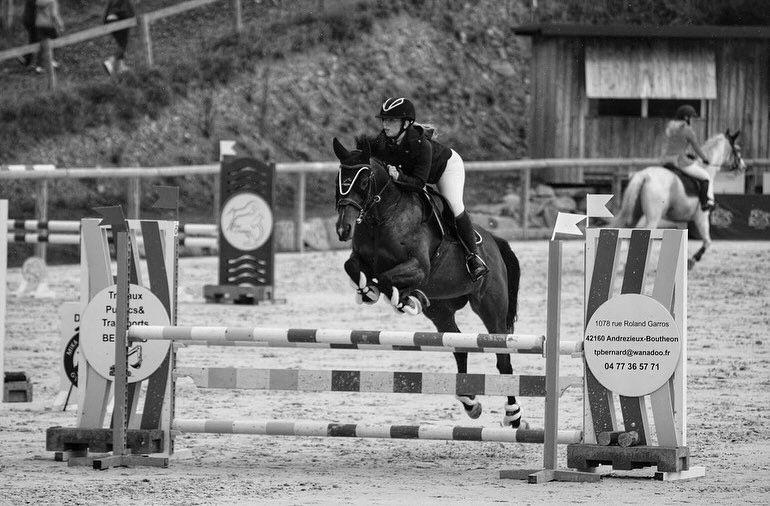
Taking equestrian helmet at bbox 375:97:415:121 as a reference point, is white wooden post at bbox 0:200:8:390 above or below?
below

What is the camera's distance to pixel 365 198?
8.61m

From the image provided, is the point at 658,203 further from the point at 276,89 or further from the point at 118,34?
the point at 118,34

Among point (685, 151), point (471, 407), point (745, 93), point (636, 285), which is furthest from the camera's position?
point (745, 93)

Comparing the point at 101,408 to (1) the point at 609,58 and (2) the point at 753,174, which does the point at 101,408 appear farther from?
(1) the point at 609,58

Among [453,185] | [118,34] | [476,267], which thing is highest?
[118,34]

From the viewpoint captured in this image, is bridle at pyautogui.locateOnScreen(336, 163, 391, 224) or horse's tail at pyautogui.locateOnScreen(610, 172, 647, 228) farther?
horse's tail at pyautogui.locateOnScreen(610, 172, 647, 228)

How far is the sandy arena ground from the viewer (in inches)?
270

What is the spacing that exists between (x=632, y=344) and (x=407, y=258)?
2.10 metres

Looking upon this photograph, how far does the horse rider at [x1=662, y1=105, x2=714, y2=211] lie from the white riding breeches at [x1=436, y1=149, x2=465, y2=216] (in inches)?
348

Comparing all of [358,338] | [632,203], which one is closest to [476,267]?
[358,338]

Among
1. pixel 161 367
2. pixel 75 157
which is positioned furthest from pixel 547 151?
pixel 161 367

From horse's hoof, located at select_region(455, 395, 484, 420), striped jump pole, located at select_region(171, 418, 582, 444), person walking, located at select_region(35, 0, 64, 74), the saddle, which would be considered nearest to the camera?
striped jump pole, located at select_region(171, 418, 582, 444)

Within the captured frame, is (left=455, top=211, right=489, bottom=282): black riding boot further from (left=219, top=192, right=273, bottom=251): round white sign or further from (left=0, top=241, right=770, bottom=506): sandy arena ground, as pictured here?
(left=219, top=192, right=273, bottom=251): round white sign

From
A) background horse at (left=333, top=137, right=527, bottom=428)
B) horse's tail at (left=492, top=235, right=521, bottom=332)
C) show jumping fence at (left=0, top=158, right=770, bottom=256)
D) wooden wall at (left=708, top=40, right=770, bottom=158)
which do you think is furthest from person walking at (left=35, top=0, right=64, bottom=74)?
background horse at (left=333, top=137, right=527, bottom=428)
